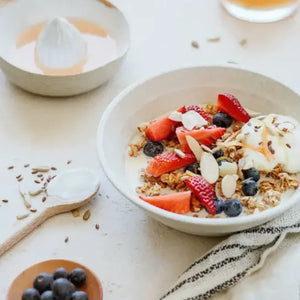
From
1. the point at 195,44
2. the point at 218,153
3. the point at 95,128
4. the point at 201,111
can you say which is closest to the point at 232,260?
the point at 218,153

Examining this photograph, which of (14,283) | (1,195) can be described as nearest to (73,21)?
(1,195)

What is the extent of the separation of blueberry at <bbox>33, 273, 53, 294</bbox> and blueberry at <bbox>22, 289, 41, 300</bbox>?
0.01 m

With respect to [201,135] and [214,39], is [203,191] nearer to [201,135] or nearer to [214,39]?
[201,135]

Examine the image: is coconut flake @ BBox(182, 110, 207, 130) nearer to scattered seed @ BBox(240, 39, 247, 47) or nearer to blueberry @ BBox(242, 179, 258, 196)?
blueberry @ BBox(242, 179, 258, 196)

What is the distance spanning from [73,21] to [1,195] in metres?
0.45

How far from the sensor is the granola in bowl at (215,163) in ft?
3.11

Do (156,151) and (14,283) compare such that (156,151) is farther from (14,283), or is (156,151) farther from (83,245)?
(14,283)

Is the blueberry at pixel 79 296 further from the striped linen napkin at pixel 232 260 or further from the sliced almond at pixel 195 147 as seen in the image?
the sliced almond at pixel 195 147

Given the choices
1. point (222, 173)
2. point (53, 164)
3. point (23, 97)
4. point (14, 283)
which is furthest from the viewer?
point (23, 97)

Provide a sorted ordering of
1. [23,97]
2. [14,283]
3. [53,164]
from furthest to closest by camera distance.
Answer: [23,97] < [53,164] < [14,283]

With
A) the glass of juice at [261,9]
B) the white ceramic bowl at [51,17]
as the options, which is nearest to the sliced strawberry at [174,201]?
the white ceramic bowl at [51,17]

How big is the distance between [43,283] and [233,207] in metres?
0.29

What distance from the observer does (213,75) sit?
3.72 feet

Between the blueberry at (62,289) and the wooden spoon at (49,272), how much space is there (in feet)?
0.14
